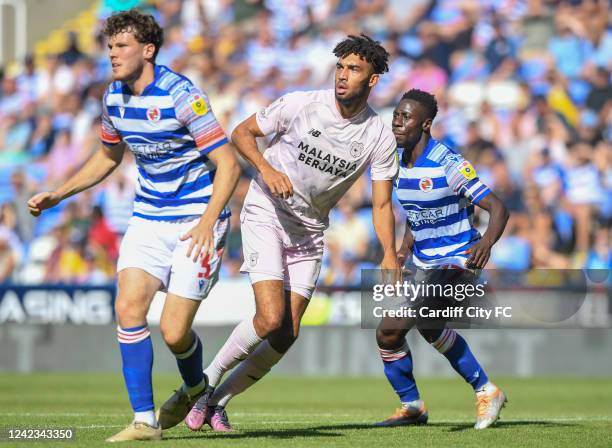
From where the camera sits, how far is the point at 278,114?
8391 millimetres

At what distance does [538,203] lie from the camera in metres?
16.8

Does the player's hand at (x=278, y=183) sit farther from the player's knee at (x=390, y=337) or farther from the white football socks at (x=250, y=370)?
the player's knee at (x=390, y=337)

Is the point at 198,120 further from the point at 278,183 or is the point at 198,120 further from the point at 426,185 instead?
the point at 426,185

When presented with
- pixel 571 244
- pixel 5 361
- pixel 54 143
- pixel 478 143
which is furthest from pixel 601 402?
pixel 54 143

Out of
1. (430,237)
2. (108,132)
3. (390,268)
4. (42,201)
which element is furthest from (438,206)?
(42,201)

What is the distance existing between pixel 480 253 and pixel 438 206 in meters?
0.70

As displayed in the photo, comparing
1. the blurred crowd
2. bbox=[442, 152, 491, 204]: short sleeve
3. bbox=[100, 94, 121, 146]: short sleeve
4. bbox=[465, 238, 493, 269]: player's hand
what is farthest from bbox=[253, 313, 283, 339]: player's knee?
the blurred crowd

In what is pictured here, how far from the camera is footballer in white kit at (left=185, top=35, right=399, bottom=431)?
8305mm

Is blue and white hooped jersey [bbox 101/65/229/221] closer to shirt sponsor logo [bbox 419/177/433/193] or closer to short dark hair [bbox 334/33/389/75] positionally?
short dark hair [bbox 334/33/389/75]

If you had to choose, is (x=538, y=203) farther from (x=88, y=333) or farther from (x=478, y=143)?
(x=88, y=333)

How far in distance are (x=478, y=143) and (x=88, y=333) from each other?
6.33 m

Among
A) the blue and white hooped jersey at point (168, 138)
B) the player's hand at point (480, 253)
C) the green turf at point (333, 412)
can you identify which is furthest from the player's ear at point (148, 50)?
the player's hand at point (480, 253)

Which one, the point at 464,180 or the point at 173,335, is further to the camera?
the point at 464,180

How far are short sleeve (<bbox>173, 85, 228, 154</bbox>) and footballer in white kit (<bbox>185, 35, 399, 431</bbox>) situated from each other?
70 centimetres
